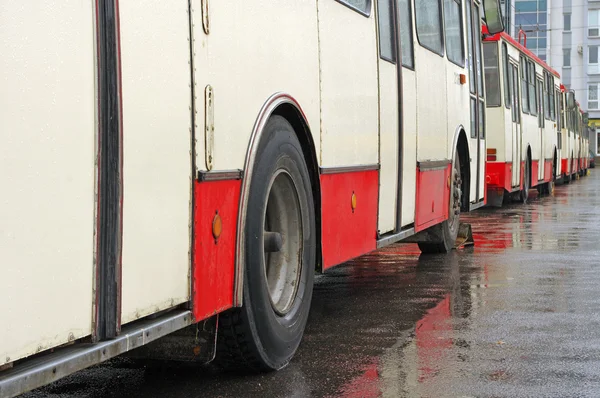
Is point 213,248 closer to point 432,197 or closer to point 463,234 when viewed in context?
point 432,197

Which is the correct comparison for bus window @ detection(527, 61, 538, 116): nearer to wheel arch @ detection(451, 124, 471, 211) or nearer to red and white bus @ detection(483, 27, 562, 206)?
red and white bus @ detection(483, 27, 562, 206)

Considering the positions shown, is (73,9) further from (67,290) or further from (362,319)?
(362,319)

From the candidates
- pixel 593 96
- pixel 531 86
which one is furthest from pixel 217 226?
pixel 593 96

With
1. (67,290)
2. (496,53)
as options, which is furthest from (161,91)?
(496,53)

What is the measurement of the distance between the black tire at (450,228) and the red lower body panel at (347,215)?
3425 millimetres

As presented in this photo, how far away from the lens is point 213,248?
4.32 m

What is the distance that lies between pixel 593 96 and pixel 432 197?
255 ft

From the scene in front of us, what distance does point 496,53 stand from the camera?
62.2ft

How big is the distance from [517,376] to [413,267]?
16.0 ft

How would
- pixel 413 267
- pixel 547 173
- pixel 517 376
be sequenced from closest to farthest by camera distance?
pixel 517 376 < pixel 413 267 < pixel 547 173

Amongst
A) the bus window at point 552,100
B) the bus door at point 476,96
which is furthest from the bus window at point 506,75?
the bus window at point 552,100

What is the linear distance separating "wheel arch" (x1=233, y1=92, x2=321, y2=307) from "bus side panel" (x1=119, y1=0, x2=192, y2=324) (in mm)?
582

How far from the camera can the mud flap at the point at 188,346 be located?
15.4 ft

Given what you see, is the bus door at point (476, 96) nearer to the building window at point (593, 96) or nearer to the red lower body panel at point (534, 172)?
the red lower body panel at point (534, 172)
